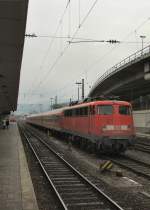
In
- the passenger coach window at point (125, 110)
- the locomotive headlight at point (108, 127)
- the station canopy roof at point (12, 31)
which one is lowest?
the locomotive headlight at point (108, 127)

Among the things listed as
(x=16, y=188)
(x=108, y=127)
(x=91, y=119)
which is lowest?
(x=16, y=188)

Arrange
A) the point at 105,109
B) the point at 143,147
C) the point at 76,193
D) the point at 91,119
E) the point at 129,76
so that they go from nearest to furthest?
the point at 76,193 → the point at 105,109 → the point at 91,119 → the point at 143,147 → the point at 129,76

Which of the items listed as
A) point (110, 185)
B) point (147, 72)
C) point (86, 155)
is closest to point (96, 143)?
point (86, 155)

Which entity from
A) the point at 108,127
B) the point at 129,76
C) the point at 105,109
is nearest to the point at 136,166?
the point at 108,127

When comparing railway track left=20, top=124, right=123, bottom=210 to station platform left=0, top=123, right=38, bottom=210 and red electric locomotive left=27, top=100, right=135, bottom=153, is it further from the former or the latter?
red electric locomotive left=27, top=100, right=135, bottom=153

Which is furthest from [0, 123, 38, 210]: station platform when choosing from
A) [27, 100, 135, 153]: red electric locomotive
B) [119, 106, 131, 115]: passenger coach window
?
[119, 106, 131, 115]: passenger coach window

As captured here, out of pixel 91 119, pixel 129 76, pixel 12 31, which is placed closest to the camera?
pixel 12 31

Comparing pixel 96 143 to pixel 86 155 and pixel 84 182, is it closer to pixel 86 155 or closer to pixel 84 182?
pixel 86 155

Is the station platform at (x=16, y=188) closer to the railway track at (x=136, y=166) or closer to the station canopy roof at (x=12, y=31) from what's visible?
the railway track at (x=136, y=166)

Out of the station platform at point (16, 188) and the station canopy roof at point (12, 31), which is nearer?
the station platform at point (16, 188)

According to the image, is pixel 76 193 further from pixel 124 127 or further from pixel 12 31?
pixel 124 127

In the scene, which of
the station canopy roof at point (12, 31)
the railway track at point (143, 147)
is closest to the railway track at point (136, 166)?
the railway track at point (143, 147)

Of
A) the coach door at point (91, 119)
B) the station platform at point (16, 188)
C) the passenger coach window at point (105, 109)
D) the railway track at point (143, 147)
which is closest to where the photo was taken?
the station platform at point (16, 188)

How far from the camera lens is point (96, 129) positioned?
65.4 ft
